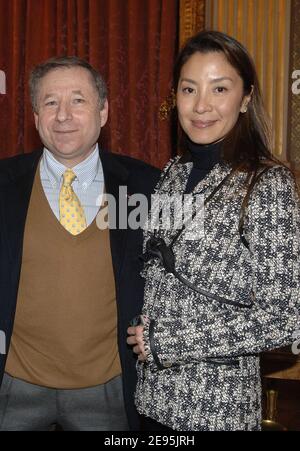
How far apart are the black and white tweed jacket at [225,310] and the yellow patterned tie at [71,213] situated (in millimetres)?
387

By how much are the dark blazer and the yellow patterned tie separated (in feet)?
0.32

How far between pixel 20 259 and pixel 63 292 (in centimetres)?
16

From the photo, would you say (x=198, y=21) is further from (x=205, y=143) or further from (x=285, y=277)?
(x=285, y=277)

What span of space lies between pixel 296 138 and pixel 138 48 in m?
1.06

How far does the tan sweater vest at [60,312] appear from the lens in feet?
6.04

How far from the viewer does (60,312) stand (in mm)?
1838

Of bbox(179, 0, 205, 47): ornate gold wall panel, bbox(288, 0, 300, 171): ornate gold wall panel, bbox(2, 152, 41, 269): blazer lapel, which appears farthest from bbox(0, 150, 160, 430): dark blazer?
bbox(179, 0, 205, 47): ornate gold wall panel

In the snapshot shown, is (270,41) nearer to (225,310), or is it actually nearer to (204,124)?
(204,124)

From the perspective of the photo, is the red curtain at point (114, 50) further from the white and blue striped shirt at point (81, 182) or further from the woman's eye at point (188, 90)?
the woman's eye at point (188, 90)

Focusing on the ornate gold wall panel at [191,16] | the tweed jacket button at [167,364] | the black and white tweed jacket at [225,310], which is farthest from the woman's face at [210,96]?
the ornate gold wall panel at [191,16]

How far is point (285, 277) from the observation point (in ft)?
4.68

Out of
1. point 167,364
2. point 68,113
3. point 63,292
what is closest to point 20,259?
point 63,292

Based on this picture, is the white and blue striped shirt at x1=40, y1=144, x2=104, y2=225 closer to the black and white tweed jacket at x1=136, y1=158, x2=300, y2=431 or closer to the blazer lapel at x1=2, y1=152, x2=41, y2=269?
the blazer lapel at x1=2, y1=152, x2=41, y2=269

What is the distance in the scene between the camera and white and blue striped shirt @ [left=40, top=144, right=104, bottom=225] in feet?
6.38
